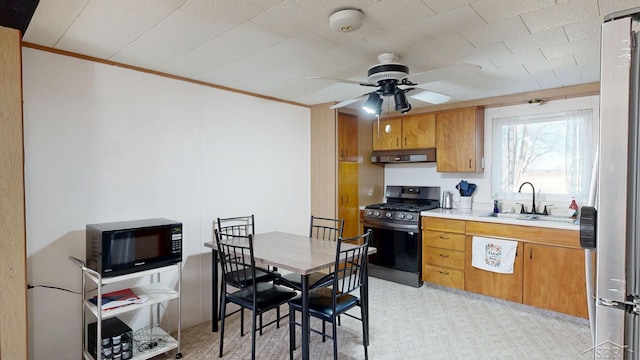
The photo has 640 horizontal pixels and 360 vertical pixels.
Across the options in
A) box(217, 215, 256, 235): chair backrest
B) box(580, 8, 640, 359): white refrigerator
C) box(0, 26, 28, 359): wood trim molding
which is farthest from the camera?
box(217, 215, 256, 235): chair backrest

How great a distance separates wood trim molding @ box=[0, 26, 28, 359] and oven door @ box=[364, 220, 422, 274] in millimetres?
3185

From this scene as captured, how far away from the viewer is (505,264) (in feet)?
11.4

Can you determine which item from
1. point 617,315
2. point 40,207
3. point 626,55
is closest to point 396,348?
point 617,315

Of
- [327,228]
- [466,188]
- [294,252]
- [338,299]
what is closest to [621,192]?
[338,299]

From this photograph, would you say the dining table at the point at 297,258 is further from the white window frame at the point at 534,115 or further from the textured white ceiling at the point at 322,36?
the white window frame at the point at 534,115

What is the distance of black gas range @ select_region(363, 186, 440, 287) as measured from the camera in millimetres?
4113

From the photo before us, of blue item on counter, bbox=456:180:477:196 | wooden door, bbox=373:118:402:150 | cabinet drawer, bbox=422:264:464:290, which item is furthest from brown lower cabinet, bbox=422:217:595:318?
wooden door, bbox=373:118:402:150

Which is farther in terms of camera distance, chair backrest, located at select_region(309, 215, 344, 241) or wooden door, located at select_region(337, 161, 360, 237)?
wooden door, located at select_region(337, 161, 360, 237)

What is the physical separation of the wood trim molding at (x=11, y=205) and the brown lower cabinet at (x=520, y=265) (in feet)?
11.9

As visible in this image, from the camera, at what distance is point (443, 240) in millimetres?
3936

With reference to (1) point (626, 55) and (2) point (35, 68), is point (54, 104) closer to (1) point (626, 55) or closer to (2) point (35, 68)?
(2) point (35, 68)

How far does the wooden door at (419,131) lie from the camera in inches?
171

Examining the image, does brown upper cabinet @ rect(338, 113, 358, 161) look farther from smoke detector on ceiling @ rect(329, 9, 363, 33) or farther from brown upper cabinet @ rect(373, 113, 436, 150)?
smoke detector on ceiling @ rect(329, 9, 363, 33)

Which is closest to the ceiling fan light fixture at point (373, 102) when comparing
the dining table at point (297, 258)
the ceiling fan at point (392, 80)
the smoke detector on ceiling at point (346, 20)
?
the ceiling fan at point (392, 80)
